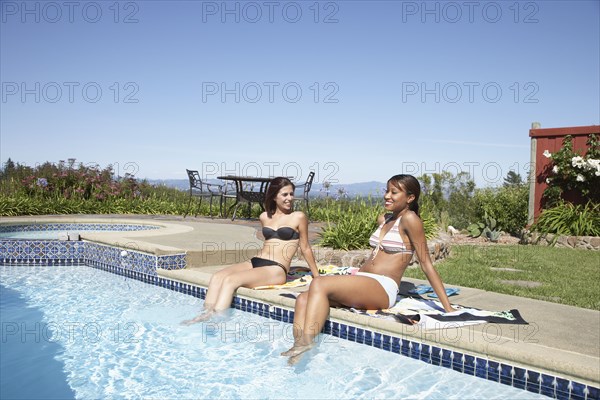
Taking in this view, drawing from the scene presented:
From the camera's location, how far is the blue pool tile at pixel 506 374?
3.10m

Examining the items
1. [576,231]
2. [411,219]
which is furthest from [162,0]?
[576,231]

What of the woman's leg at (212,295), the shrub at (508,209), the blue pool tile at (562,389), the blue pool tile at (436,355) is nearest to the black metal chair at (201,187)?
the shrub at (508,209)

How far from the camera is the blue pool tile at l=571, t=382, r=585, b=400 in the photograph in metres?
2.79

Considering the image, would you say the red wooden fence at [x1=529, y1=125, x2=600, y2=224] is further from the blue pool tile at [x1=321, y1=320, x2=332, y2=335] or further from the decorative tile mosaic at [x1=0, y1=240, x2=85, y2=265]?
the decorative tile mosaic at [x1=0, y1=240, x2=85, y2=265]

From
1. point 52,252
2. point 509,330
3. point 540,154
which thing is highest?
point 540,154

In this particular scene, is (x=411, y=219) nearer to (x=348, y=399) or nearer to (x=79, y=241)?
(x=348, y=399)

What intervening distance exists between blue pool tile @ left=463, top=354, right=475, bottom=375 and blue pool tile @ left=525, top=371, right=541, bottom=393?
349mm

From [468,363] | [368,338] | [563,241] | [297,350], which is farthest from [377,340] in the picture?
[563,241]

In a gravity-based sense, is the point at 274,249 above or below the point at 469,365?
above

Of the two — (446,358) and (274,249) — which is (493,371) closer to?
(446,358)

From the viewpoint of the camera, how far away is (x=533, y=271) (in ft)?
22.9

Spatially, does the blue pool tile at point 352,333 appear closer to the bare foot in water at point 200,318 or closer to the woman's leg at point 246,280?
the woman's leg at point 246,280

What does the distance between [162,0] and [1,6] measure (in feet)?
11.3

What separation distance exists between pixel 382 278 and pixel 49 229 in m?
8.98
